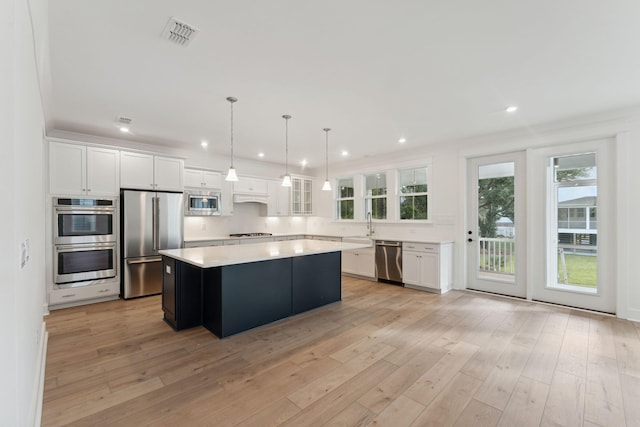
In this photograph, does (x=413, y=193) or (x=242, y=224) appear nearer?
(x=413, y=193)

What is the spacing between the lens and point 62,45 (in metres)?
2.28

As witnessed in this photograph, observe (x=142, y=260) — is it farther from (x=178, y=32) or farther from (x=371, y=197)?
(x=371, y=197)

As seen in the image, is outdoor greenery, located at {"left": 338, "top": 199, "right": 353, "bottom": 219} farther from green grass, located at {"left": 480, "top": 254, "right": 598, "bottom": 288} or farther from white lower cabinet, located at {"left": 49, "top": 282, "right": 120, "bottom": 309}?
white lower cabinet, located at {"left": 49, "top": 282, "right": 120, "bottom": 309}

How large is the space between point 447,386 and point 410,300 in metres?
2.31

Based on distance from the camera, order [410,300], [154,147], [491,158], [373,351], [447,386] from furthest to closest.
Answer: [154,147] → [491,158] → [410,300] → [373,351] → [447,386]

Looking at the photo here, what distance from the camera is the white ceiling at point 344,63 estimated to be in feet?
6.44

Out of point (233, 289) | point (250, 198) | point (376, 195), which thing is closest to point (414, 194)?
point (376, 195)

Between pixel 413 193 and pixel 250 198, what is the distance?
139 inches

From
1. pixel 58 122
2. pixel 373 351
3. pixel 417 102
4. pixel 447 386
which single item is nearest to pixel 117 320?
pixel 58 122

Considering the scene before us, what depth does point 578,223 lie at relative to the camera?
4.12 m

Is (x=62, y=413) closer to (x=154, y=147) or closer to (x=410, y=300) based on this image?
(x=410, y=300)

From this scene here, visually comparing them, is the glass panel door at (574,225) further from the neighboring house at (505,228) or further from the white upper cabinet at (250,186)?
the white upper cabinet at (250,186)

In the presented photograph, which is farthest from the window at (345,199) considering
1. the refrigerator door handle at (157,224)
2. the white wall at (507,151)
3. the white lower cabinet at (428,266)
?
the refrigerator door handle at (157,224)

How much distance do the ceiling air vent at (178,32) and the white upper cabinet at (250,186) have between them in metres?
4.21
